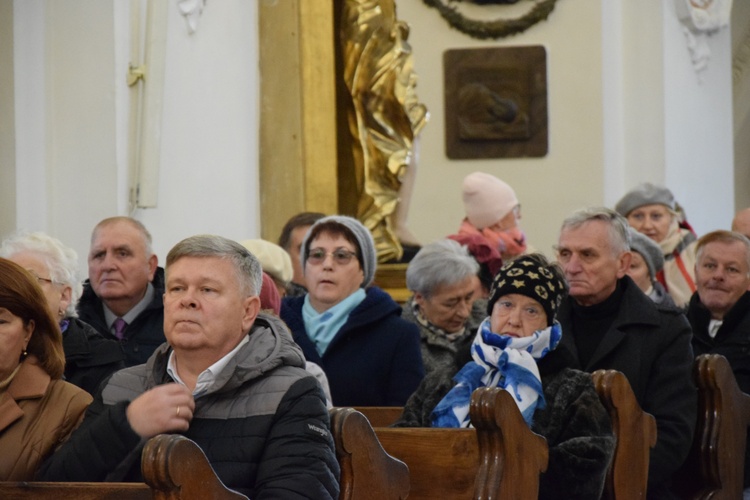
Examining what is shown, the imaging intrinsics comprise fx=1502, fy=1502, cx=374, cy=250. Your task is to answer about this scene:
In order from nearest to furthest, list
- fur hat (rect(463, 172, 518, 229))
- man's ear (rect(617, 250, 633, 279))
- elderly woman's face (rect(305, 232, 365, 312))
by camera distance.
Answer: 1. man's ear (rect(617, 250, 633, 279))
2. elderly woman's face (rect(305, 232, 365, 312))
3. fur hat (rect(463, 172, 518, 229))

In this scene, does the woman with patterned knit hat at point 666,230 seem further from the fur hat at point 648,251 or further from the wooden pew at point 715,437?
the wooden pew at point 715,437

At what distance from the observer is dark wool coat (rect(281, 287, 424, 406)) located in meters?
5.54

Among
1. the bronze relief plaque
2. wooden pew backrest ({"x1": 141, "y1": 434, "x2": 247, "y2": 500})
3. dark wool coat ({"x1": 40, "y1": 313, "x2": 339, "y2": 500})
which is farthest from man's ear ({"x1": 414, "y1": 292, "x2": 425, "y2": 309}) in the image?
the bronze relief plaque

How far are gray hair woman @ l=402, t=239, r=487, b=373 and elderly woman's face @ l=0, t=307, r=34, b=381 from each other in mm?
2366

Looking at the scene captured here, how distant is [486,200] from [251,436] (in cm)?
476

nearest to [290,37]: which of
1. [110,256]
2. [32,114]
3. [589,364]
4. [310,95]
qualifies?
[310,95]

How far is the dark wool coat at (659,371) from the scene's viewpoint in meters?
5.04

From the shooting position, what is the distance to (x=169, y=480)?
3.17 meters

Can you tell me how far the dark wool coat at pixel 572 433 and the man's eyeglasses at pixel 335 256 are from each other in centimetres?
130

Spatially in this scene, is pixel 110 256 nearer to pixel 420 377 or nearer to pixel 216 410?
pixel 420 377

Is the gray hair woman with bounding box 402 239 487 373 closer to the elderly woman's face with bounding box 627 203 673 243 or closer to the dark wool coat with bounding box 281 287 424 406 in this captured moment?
the dark wool coat with bounding box 281 287 424 406

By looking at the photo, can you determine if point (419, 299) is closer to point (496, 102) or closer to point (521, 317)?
point (521, 317)

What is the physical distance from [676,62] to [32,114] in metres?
6.21

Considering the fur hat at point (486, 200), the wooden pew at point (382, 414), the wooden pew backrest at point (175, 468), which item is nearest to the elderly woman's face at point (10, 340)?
the wooden pew backrest at point (175, 468)
